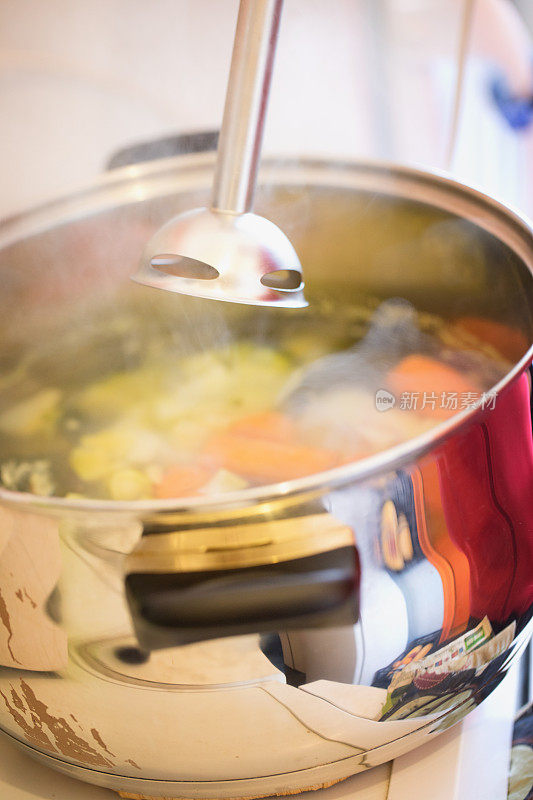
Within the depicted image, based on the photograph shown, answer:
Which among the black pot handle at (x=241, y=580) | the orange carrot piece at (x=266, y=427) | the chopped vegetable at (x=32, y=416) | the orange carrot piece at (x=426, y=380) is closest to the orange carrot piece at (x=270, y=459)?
the orange carrot piece at (x=266, y=427)

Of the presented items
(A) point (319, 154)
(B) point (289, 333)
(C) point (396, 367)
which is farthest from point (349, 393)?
(A) point (319, 154)

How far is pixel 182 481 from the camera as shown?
0.83 meters

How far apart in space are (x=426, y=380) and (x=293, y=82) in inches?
34.4

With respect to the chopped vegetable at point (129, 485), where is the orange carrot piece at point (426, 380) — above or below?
above

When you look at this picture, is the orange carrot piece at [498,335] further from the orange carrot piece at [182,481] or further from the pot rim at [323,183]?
the orange carrot piece at [182,481]

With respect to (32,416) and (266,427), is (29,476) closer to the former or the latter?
(32,416)

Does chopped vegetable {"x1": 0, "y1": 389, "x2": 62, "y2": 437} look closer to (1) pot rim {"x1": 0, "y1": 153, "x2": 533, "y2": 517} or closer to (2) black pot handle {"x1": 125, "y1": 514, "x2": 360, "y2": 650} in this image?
(1) pot rim {"x1": 0, "y1": 153, "x2": 533, "y2": 517}

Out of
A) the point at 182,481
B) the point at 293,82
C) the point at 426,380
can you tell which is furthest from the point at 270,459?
the point at 293,82

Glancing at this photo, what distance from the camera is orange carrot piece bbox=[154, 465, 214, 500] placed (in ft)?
2.58

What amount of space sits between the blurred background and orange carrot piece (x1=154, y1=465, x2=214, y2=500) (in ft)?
1.53

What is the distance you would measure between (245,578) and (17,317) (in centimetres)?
64

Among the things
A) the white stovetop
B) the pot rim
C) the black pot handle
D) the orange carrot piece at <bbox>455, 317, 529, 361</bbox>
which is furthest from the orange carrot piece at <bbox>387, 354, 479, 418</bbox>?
the black pot handle

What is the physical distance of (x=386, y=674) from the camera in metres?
0.44

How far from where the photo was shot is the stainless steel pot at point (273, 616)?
390 millimetres
